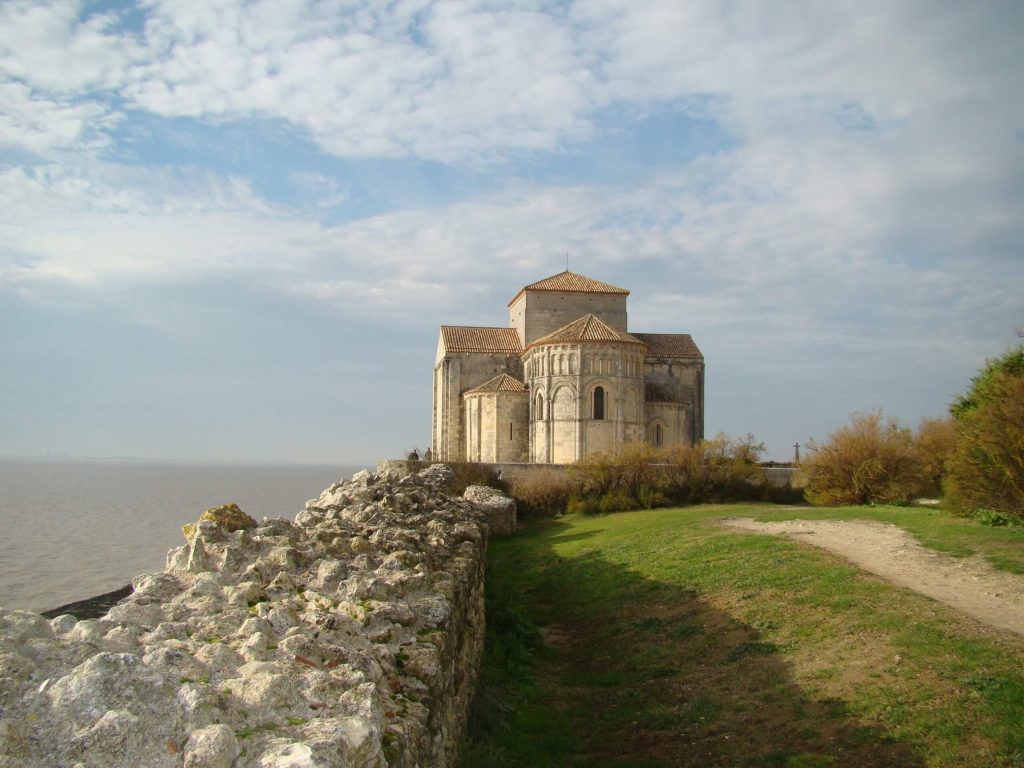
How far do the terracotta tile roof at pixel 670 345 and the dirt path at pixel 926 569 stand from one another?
23558 millimetres

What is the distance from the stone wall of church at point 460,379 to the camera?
38188 millimetres

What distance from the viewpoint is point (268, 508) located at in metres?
31.2

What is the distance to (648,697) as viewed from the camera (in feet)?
27.0

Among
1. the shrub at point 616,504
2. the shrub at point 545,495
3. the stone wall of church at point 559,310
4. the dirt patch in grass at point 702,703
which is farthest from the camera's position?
the stone wall of church at point 559,310

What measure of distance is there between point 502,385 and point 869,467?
17.2m

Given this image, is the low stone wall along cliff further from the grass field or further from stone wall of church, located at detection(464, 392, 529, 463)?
stone wall of church, located at detection(464, 392, 529, 463)

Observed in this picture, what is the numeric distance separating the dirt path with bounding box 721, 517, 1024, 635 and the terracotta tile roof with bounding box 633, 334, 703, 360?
77.3 feet

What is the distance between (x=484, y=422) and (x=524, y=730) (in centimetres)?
2857

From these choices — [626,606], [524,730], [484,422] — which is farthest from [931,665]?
[484,422]

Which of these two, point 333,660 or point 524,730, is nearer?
point 333,660

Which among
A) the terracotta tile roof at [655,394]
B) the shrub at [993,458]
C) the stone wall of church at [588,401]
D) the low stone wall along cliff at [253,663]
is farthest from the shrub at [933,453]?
the low stone wall along cliff at [253,663]

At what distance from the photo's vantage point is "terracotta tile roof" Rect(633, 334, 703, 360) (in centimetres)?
3888

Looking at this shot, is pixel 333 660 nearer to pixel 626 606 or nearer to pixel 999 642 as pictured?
pixel 999 642

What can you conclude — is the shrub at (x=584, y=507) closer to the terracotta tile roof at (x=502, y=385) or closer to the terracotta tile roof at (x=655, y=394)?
the terracotta tile roof at (x=502, y=385)
